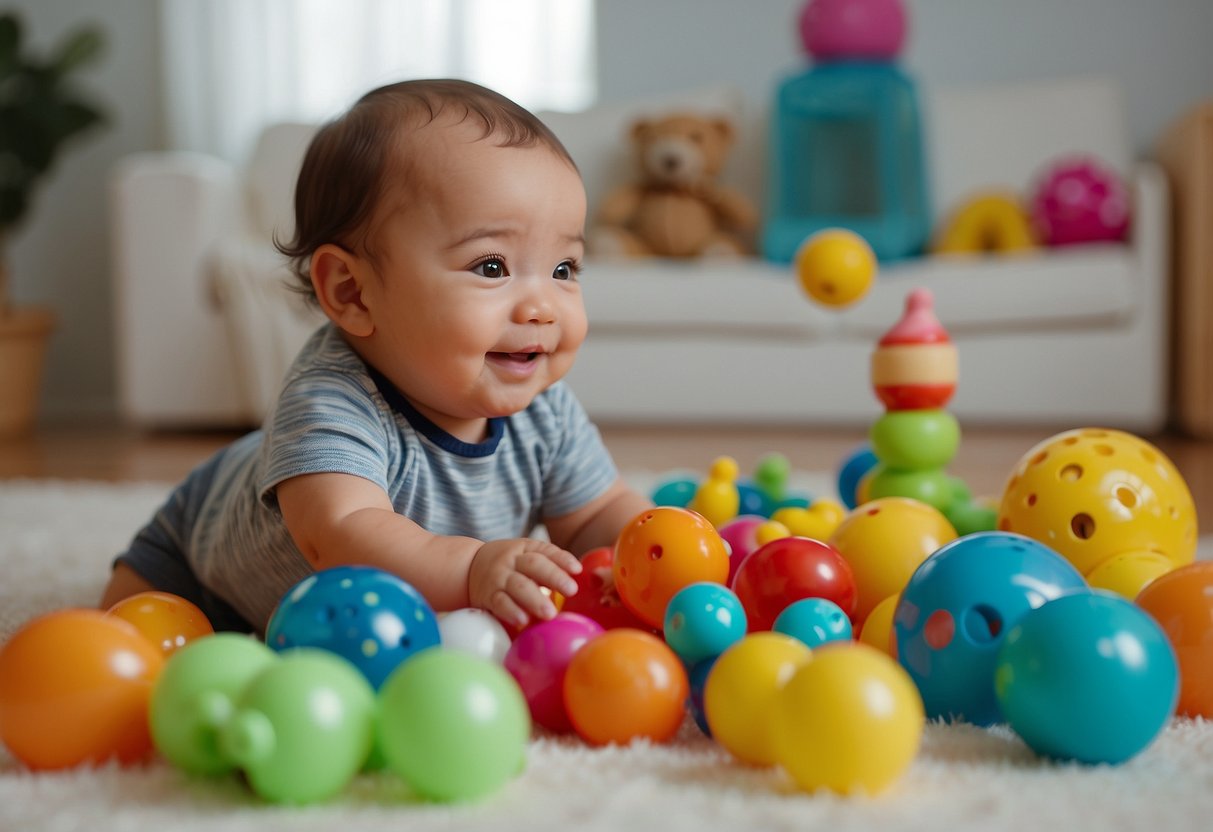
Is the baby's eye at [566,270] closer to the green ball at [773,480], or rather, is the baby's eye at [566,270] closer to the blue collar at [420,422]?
the blue collar at [420,422]

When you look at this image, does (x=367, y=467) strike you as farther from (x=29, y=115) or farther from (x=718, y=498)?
(x=29, y=115)

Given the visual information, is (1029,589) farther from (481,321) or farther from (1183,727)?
(481,321)

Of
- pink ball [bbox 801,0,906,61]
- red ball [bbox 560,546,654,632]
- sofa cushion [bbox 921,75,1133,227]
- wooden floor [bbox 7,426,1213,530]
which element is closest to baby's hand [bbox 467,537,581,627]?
red ball [bbox 560,546,654,632]

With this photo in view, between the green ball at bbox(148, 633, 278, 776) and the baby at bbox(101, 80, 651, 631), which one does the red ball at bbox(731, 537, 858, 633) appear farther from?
the green ball at bbox(148, 633, 278, 776)

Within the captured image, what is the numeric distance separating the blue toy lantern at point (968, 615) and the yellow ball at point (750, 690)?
106 millimetres

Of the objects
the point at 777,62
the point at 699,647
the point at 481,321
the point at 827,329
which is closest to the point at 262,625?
the point at 481,321

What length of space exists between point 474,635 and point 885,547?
1.14 feet

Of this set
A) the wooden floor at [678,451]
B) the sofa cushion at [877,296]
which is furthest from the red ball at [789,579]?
the sofa cushion at [877,296]

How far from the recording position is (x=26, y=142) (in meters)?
3.42

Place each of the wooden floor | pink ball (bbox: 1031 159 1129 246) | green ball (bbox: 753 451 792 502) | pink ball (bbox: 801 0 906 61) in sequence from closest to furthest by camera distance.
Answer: green ball (bbox: 753 451 792 502)
the wooden floor
pink ball (bbox: 1031 159 1129 246)
pink ball (bbox: 801 0 906 61)

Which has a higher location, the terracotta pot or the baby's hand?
the baby's hand

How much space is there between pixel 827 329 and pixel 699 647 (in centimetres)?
225

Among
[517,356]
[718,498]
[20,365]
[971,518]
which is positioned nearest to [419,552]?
[517,356]

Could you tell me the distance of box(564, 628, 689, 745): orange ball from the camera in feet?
2.31
